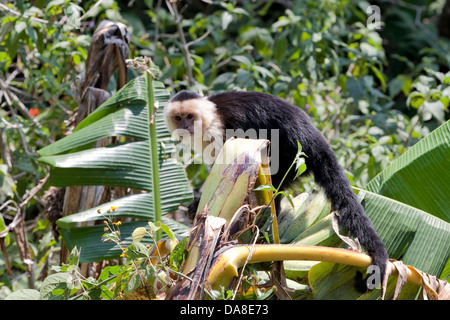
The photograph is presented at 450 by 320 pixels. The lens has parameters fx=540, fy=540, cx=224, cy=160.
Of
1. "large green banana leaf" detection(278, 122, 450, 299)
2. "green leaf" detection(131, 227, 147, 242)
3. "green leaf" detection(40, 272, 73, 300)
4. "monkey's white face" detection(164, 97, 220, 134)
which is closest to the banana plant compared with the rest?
"large green banana leaf" detection(278, 122, 450, 299)

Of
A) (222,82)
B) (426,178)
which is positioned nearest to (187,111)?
(222,82)

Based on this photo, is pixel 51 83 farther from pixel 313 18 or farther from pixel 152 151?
pixel 313 18

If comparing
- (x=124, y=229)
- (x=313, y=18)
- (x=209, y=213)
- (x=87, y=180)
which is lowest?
(x=124, y=229)

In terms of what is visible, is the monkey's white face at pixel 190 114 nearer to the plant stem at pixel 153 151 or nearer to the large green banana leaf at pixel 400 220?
the plant stem at pixel 153 151

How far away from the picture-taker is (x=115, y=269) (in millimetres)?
1937

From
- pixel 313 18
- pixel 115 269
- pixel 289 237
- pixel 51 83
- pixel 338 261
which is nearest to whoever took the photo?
pixel 338 261

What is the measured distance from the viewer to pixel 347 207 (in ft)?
7.56

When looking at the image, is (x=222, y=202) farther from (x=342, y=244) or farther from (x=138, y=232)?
(x=342, y=244)

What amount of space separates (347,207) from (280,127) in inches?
30.3

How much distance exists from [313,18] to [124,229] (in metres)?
2.74

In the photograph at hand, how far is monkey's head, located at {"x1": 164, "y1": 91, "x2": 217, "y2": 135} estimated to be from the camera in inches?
126

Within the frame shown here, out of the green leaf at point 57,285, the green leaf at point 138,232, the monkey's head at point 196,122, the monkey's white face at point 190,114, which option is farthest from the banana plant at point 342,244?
the monkey's white face at point 190,114

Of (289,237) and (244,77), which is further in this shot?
(244,77)
